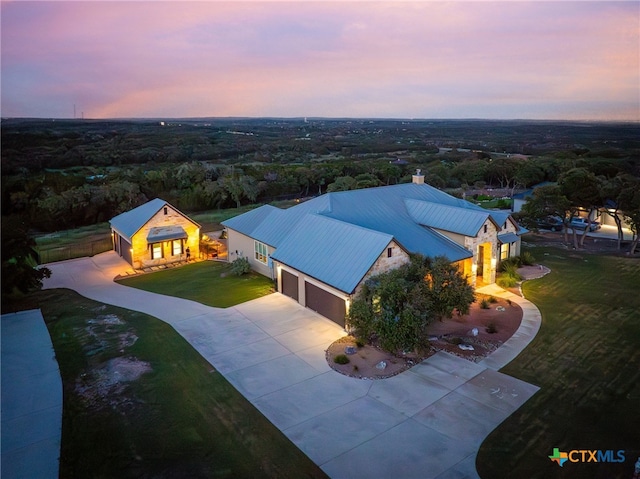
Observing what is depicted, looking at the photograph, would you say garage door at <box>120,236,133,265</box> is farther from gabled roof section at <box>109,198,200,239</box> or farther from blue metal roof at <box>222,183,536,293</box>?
blue metal roof at <box>222,183,536,293</box>

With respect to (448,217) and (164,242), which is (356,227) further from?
(164,242)

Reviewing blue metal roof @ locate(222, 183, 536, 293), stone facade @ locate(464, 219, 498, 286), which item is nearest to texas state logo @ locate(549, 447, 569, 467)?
blue metal roof @ locate(222, 183, 536, 293)

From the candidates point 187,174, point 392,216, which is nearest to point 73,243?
point 187,174

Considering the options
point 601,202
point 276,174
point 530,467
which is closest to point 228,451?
point 530,467

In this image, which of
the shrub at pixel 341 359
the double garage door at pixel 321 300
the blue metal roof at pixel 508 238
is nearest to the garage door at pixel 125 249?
the double garage door at pixel 321 300

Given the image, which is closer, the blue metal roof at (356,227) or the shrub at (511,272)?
the blue metal roof at (356,227)

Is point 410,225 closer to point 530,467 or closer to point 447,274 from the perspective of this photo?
point 447,274

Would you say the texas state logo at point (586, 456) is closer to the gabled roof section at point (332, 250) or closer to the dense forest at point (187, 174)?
the gabled roof section at point (332, 250)
